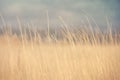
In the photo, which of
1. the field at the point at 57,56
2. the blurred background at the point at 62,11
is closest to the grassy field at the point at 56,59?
the field at the point at 57,56

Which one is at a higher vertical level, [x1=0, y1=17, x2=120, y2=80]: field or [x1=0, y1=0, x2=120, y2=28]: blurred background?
[x1=0, y1=0, x2=120, y2=28]: blurred background

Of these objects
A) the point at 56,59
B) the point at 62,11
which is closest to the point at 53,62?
the point at 56,59

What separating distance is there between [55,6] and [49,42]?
300mm

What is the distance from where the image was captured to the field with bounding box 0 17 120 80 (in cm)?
187

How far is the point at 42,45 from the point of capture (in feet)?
Answer: 6.34

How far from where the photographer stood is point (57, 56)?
1990 millimetres

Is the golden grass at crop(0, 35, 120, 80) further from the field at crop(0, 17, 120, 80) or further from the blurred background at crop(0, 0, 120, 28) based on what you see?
the blurred background at crop(0, 0, 120, 28)

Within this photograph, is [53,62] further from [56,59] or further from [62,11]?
[62,11]

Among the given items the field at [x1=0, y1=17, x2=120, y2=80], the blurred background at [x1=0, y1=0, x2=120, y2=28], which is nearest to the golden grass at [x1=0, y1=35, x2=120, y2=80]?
the field at [x1=0, y1=17, x2=120, y2=80]

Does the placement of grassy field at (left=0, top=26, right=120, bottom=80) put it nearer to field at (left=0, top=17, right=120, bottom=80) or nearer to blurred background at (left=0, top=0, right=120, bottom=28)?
field at (left=0, top=17, right=120, bottom=80)

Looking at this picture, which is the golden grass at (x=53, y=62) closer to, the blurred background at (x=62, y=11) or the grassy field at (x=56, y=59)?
the grassy field at (x=56, y=59)

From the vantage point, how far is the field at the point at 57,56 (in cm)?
187

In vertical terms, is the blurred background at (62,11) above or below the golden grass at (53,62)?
above

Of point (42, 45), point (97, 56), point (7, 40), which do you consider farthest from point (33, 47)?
point (97, 56)
